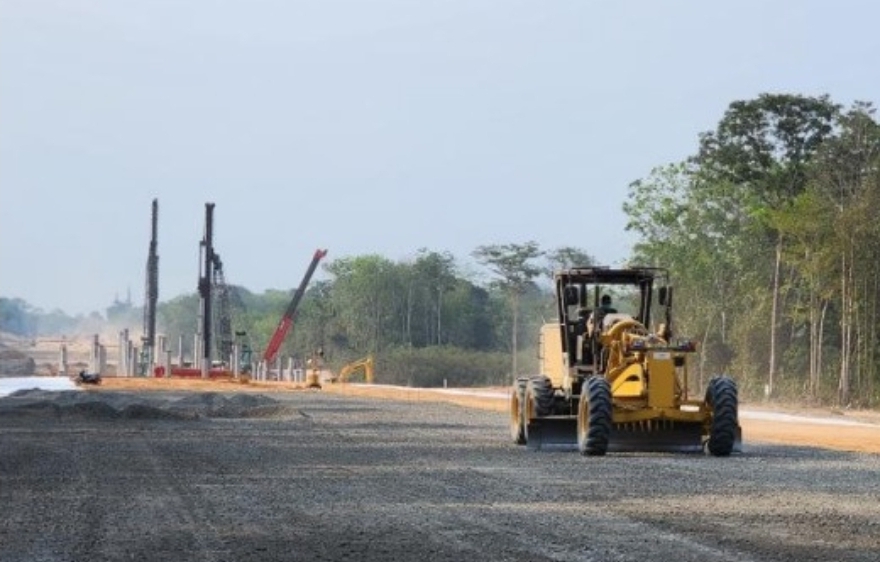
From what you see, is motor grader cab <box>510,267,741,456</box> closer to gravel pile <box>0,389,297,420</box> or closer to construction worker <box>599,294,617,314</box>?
construction worker <box>599,294,617,314</box>

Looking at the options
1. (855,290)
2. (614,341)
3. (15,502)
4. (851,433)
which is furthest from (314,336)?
(15,502)

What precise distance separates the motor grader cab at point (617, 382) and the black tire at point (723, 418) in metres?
0.02

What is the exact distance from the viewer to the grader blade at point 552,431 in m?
31.4

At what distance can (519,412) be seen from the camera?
33000 millimetres

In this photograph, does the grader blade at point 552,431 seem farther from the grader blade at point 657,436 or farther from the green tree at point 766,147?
the green tree at point 766,147

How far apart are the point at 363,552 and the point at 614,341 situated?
16.2 metres

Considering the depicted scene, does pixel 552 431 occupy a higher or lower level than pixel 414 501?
higher

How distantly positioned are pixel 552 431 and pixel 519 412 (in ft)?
4.92

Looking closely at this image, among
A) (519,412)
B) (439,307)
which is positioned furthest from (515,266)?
(519,412)

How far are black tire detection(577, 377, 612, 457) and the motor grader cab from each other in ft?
0.05

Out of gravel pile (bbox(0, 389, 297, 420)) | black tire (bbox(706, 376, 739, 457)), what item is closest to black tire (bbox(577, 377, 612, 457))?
black tire (bbox(706, 376, 739, 457))

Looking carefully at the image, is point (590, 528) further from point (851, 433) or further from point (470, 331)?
point (470, 331)

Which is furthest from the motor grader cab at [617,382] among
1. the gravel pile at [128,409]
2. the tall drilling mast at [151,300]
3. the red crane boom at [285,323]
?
the red crane boom at [285,323]

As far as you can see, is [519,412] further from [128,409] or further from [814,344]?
[814,344]
